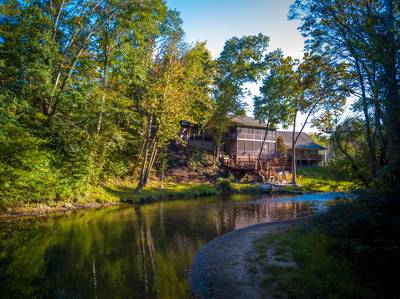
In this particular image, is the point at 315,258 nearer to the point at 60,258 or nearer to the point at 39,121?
the point at 60,258

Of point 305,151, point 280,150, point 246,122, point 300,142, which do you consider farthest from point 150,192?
point 305,151

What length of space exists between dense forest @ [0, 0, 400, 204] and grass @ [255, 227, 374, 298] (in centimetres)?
235

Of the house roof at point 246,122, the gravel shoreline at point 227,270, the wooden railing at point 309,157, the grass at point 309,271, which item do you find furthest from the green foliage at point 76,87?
the wooden railing at point 309,157

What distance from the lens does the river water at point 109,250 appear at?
708 centimetres

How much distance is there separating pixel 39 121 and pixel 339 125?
1940cm

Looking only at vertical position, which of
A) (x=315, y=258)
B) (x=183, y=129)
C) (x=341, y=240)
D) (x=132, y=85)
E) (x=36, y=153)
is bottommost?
(x=315, y=258)

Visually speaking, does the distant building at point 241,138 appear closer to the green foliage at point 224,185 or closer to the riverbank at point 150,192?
the green foliage at point 224,185

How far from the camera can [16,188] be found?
51.3 feet

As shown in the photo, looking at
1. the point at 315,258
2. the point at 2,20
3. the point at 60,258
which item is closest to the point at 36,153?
the point at 60,258

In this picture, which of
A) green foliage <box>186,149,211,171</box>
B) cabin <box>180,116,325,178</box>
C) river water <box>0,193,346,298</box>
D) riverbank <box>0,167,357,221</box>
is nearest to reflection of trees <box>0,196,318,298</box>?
river water <box>0,193,346,298</box>

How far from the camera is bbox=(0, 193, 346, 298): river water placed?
7.08 meters

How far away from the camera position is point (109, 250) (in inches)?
402

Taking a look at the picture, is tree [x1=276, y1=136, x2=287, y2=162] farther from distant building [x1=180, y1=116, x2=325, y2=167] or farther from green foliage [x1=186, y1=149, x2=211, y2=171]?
green foliage [x1=186, y1=149, x2=211, y2=171]

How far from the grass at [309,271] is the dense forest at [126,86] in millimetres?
2351
